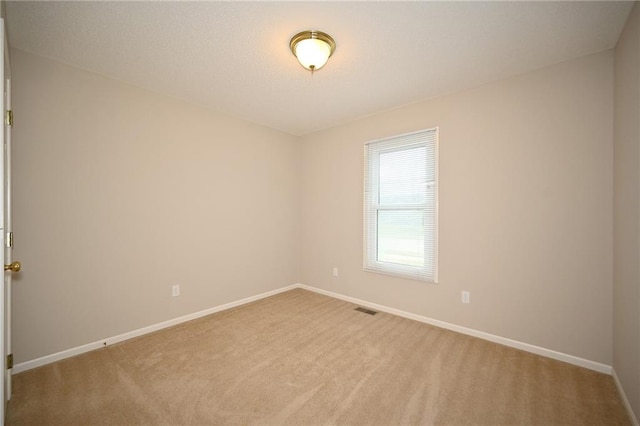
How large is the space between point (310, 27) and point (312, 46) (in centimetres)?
12

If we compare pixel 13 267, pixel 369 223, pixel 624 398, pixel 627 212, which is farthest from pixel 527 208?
pixel 13 267

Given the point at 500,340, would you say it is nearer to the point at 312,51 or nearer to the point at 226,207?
the point at 312,51

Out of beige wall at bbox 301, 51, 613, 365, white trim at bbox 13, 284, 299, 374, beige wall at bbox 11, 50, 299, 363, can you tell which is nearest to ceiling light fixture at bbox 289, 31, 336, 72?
beige wall at bbox 301, 51, 613, 365

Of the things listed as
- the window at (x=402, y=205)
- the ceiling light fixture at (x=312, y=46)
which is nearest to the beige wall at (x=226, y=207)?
the window at (x=402, y=205)

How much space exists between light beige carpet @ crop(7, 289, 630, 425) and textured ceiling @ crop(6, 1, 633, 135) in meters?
2.54

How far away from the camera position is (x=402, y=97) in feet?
10.1

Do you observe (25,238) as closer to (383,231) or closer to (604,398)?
(383,231)

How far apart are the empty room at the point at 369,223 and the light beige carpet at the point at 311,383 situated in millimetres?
17

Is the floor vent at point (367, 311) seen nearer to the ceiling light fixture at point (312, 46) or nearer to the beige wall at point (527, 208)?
the beige wall at point (527, 208)

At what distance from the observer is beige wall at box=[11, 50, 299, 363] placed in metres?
2.24

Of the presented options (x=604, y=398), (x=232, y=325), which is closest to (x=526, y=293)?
(x=604, y=398)

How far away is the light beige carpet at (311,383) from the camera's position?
170 centimetres

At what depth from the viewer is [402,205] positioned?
11.0 ft

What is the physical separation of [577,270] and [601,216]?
0.47 m
